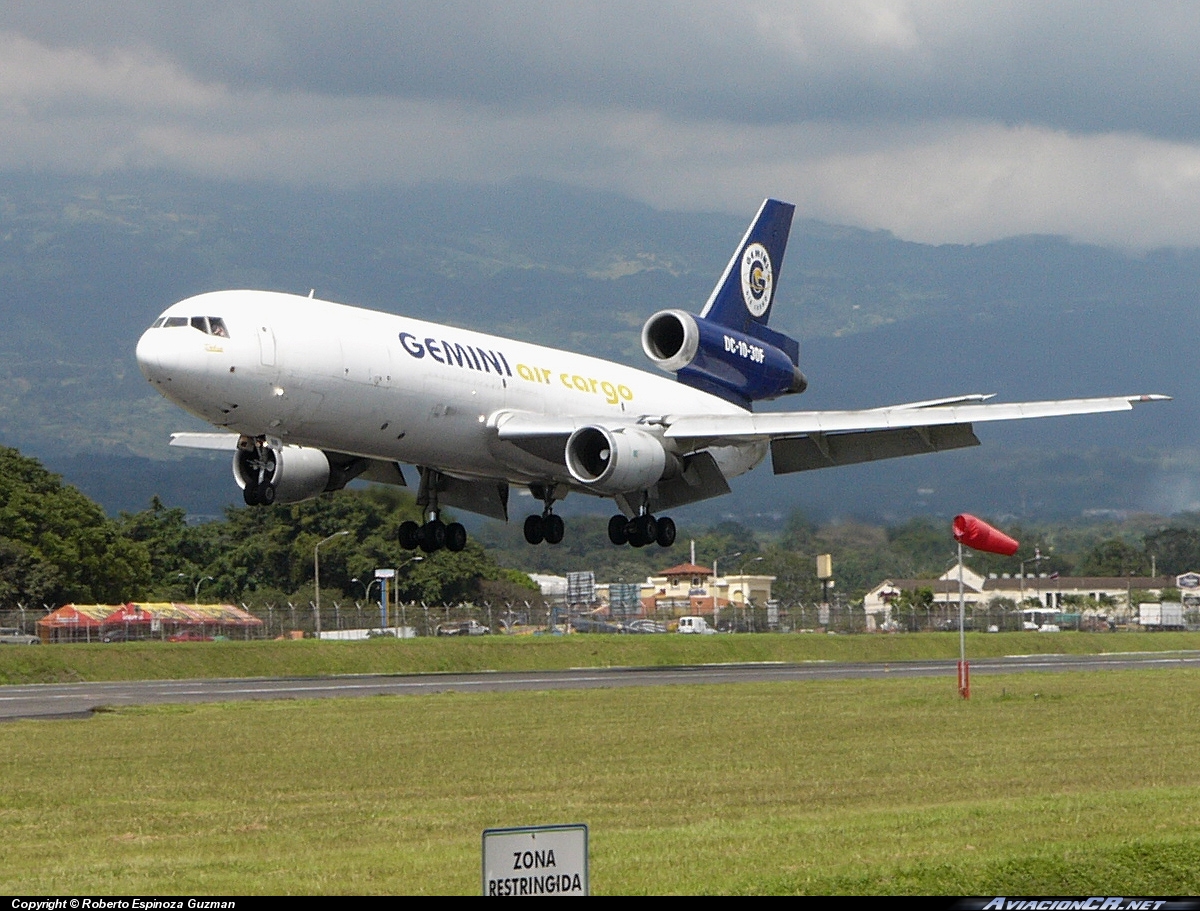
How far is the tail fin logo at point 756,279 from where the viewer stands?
186ft

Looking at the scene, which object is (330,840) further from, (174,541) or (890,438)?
(174,541)

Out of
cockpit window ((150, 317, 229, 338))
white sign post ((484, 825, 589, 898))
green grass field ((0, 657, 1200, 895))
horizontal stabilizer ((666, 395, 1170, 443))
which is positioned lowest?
green grass field ((0, 657, 1200, 895))

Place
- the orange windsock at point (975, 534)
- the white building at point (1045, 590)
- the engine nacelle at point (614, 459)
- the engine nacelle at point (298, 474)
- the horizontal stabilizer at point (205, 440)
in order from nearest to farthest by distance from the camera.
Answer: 1. the engine nacelle at point (298, 474)
2. the engine nacelle at point (614, 459)
3. the horizontal stabilizer at point (205, 440)
4. the orange windsock at point (975, 534)
5. the white building at point (1045, 590)

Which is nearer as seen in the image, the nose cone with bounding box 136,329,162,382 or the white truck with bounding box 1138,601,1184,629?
the nose cone with bounding box 136,329,162,382

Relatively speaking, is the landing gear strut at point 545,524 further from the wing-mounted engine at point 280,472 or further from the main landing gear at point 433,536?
the wing-mounted engine at point 280,472

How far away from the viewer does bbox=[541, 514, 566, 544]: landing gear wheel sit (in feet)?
151

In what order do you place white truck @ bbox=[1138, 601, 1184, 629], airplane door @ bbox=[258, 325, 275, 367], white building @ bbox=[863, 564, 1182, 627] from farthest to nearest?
white building @ bbox=[863, 564, 1182, 627]
white truck @ bbox=[1138, 601, 1184, 629]
airplane door @ bbox=[258, 325, 275, 367]

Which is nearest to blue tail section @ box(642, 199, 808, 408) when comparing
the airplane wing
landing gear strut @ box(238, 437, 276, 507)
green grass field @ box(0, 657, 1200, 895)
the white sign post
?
the airplane wing

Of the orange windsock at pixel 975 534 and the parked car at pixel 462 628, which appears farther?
the parked car at pixel 462 628

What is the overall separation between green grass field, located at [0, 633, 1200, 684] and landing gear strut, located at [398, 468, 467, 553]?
2809 centimetres

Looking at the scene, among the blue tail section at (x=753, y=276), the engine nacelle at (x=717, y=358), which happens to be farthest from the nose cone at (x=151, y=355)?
the blue tail section at (x=753, y=276)

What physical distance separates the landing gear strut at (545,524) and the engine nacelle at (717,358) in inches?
223

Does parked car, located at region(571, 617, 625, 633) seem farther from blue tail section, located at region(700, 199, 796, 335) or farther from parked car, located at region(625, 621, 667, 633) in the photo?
blue tail section, located at region(700, 199, 796, 335)

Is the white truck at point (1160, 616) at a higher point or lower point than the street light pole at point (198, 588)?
lower
